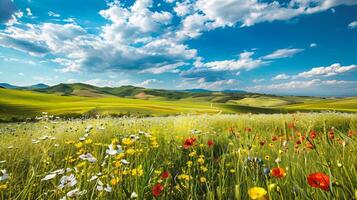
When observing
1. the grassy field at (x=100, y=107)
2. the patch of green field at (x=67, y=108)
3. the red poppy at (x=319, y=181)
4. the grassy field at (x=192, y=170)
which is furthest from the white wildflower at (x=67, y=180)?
the patch of green field at (x=67, y=108)

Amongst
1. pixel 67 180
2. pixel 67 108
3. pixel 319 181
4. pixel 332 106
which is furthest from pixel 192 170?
pixel 332 106

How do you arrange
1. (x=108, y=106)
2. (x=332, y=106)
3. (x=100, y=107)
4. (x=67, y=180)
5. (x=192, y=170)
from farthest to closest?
(x=332, y=106) → (x=108, y=106) → (x=100, y=107) → (x=192, y=170) → (x=67, y=180)

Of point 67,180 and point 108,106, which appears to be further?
point 108,106

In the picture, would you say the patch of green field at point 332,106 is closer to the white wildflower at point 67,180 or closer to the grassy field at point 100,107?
the grassy field at point 100,107

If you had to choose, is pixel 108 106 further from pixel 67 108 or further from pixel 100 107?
pixel 67 108

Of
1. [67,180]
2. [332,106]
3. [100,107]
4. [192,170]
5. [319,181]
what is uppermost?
[319,181]

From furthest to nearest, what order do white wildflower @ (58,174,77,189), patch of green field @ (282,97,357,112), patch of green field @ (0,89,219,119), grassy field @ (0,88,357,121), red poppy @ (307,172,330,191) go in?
patch of green field @ (282,97,357,112), patch of green field @ (0,89,219,119), grassy field @ (0,88,357,121), white wildflower @ (58,174,77,189), red poppy @ (307,172,330,191)

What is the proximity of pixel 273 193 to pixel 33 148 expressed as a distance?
4.98 meters

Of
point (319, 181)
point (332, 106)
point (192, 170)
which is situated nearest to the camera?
point (319, 181)

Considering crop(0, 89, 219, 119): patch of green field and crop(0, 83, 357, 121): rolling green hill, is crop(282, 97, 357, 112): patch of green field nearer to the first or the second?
crop(0, 83, 357, 121): rolling green hill

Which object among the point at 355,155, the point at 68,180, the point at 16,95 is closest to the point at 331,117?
the point at 355,155

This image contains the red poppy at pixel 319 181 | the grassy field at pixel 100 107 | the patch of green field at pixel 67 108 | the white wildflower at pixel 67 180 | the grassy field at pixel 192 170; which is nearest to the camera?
the red poppy at pixel 319 181

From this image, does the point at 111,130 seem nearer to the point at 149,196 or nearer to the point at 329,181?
the point at 149,196

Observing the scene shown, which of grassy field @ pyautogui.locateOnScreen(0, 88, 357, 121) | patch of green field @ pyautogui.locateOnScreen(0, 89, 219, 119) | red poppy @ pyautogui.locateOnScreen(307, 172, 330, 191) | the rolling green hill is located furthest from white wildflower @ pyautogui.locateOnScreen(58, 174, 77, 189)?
patch of green field @ pyautogui.locateOnScreen(0, 89, 219, 119)
